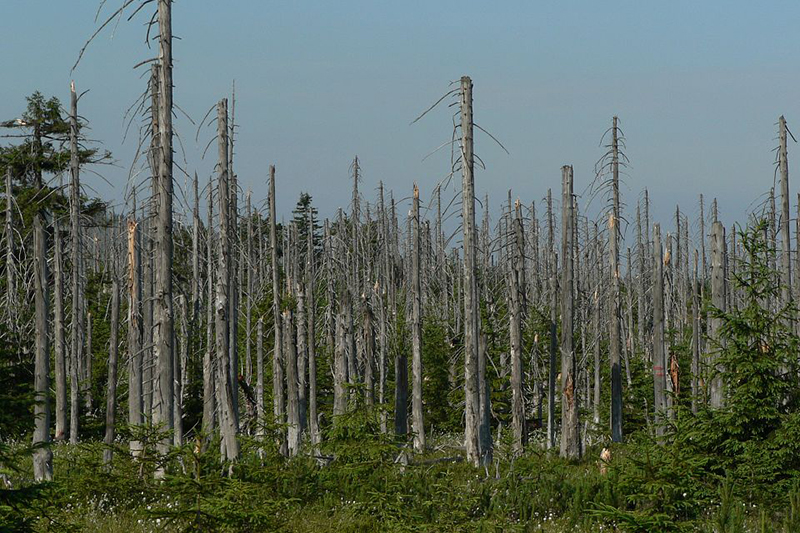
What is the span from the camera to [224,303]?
14.6 meters

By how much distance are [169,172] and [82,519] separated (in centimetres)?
475

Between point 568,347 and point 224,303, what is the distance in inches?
366

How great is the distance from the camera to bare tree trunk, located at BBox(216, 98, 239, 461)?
48.0 ft

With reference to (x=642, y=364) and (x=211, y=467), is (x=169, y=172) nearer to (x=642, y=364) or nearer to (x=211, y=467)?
(x=211, y=467)

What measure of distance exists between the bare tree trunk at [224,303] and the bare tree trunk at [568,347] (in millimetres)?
8510

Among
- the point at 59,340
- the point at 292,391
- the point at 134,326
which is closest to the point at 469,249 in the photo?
the point at 134,326

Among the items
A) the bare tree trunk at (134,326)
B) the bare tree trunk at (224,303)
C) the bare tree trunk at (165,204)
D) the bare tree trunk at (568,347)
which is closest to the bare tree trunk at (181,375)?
the bare tree trunk at (134,326)

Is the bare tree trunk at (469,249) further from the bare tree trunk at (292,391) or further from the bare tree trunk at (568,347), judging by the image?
the bare tree trunk at (292,391)

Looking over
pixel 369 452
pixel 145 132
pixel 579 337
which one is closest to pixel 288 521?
pixel 369 452

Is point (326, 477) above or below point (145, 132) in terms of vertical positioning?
below

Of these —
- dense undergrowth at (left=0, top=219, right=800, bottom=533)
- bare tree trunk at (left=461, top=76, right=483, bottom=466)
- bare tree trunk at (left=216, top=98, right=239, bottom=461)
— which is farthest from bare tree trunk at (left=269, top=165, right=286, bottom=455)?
dense undergrowth at (left=0, top=219, right=800, bottom=533)

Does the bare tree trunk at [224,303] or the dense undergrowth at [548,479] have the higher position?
the bare tree trunk at [224,303]

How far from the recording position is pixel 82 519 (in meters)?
10.7

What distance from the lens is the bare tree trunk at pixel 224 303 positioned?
48.0ft
